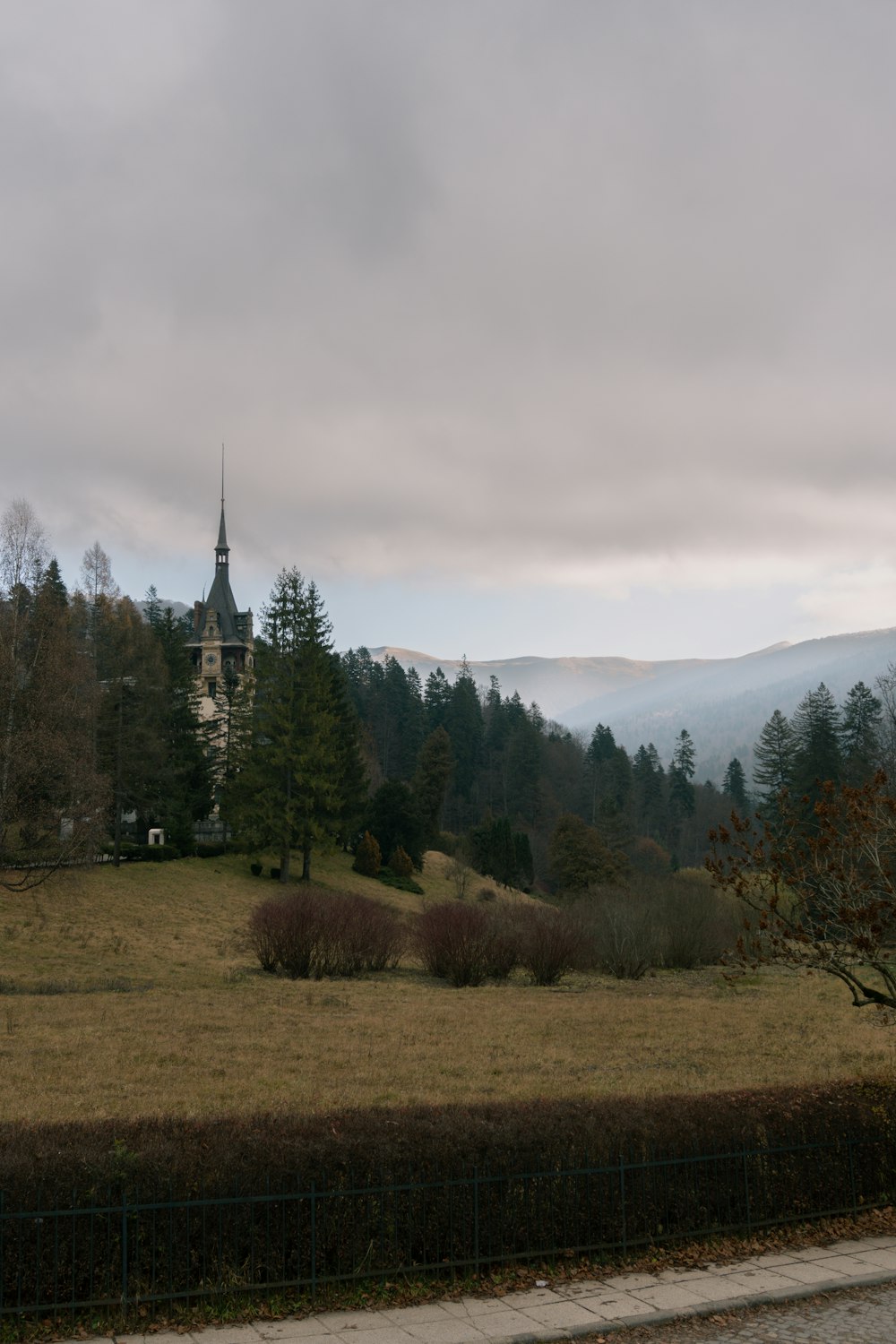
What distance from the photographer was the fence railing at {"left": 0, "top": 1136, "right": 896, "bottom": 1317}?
6.57m

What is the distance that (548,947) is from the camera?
28766mm

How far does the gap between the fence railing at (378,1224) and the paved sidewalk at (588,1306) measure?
1.01 feet

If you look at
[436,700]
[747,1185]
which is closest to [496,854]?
[436,700]

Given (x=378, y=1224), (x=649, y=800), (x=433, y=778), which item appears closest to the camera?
(x=378, y=1224)

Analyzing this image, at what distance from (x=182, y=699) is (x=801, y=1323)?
168 feet

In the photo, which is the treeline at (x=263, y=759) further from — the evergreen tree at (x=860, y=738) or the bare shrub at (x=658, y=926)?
the bare shrub at (x=658, y=926)

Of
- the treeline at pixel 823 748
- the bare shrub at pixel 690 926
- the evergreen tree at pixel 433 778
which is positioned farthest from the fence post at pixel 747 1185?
the evergreen tree at pixel 433 778

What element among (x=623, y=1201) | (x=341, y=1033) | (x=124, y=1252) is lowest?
(x=341, y=1033)

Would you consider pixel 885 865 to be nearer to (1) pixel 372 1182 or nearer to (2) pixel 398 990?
(1) pixel 372 1182

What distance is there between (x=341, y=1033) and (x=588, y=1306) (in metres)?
11.8

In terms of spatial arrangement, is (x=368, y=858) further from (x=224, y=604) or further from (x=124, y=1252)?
(x=124, y=1252)

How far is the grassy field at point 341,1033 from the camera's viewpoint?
1351cm

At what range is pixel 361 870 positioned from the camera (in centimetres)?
5656

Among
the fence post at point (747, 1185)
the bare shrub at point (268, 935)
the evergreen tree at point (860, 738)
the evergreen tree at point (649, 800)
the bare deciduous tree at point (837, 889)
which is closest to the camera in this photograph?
the fence post at point (747, 1185)
